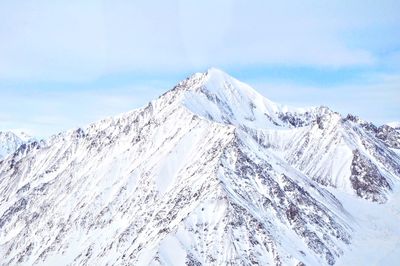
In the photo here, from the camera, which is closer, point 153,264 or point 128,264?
point 153,264

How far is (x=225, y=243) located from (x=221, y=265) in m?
9.17

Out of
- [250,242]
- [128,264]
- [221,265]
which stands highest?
[250,242]

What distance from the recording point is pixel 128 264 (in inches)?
7741

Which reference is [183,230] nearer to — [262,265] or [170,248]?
[170,248]

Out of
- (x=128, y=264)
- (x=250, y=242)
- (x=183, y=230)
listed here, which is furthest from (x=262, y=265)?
(x=128, y=264)

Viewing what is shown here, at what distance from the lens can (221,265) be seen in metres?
188

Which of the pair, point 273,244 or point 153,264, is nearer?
point 153,264

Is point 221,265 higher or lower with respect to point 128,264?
higher

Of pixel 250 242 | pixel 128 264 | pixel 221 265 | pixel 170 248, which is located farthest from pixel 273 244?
pixel 128 264

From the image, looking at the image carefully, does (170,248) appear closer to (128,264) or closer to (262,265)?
(128,264)

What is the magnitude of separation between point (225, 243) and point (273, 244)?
16247 millimetres

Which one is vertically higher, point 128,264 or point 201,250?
point 201,250

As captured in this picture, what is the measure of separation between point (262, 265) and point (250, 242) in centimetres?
1027

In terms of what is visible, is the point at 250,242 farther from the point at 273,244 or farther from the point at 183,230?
the point at 183,230
